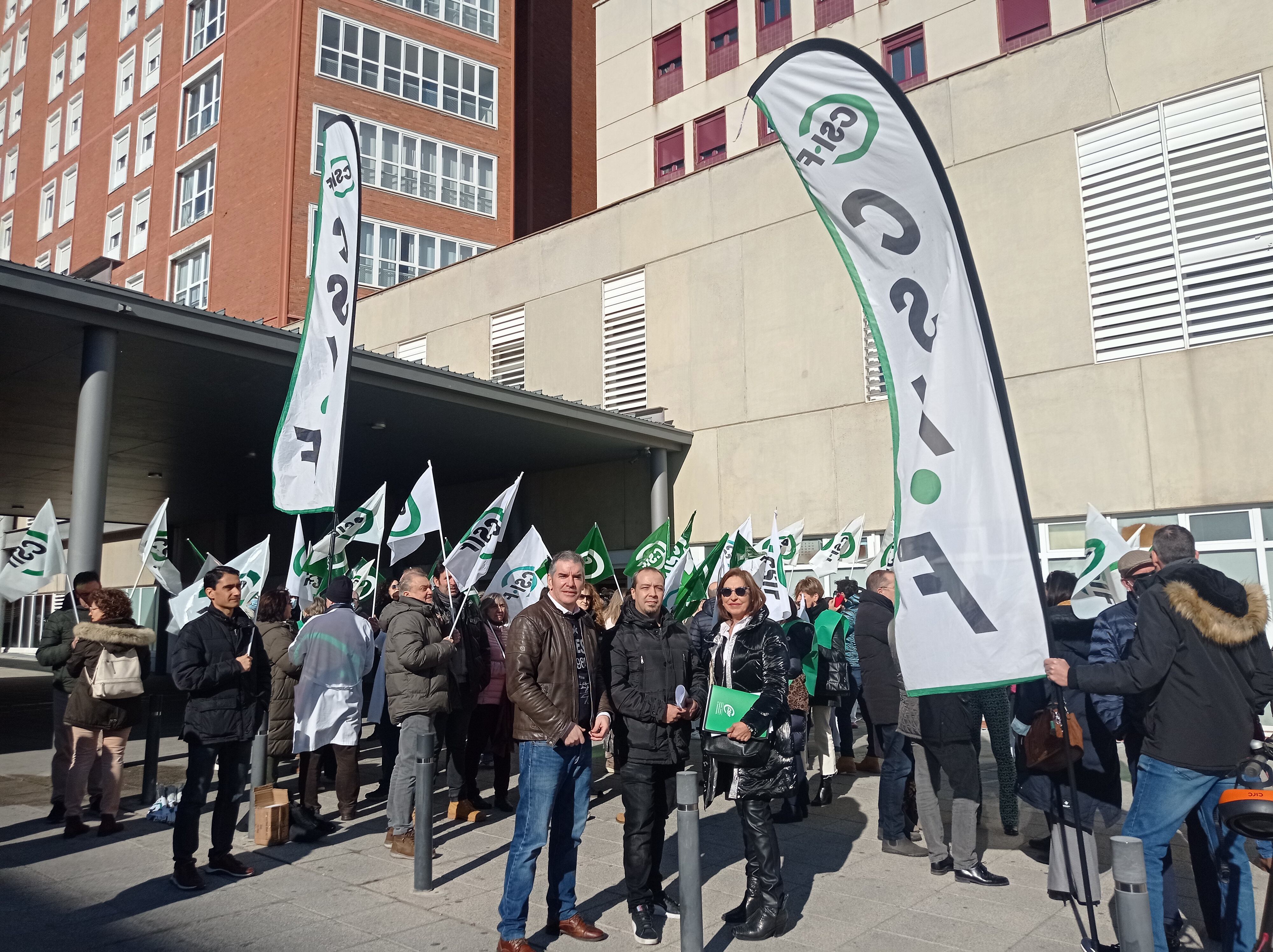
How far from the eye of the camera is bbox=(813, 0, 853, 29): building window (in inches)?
1098

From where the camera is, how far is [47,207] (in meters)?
41.7

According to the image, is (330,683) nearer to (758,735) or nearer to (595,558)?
(758,735)

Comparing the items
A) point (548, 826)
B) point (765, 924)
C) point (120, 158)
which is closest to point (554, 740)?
point (548, 826)

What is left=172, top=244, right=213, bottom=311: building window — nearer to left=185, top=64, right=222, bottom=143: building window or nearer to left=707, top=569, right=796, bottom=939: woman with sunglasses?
left=185, top=64, right=222, bottom=143: building window

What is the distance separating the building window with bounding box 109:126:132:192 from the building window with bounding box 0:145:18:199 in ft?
37.3

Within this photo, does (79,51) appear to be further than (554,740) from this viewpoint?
Yes

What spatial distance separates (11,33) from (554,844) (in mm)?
58222

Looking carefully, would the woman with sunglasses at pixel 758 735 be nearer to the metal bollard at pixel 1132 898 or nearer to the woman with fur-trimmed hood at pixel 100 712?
the metal bollard at pixel 1132 898

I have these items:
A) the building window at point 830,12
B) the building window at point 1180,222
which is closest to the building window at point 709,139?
the building window at point 830,12

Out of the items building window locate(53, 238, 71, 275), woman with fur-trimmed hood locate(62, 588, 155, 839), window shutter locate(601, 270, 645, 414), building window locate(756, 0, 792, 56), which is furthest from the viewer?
building window locate(53, 238, 71, 275)

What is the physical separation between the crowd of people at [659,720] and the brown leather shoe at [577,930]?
2 cm

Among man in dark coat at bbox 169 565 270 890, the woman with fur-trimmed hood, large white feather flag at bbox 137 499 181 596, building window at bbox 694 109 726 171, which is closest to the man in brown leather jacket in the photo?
man in dark coat at bbox 169 565 270 890

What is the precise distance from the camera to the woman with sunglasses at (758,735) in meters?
5.20

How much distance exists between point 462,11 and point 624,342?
19.3 metres
